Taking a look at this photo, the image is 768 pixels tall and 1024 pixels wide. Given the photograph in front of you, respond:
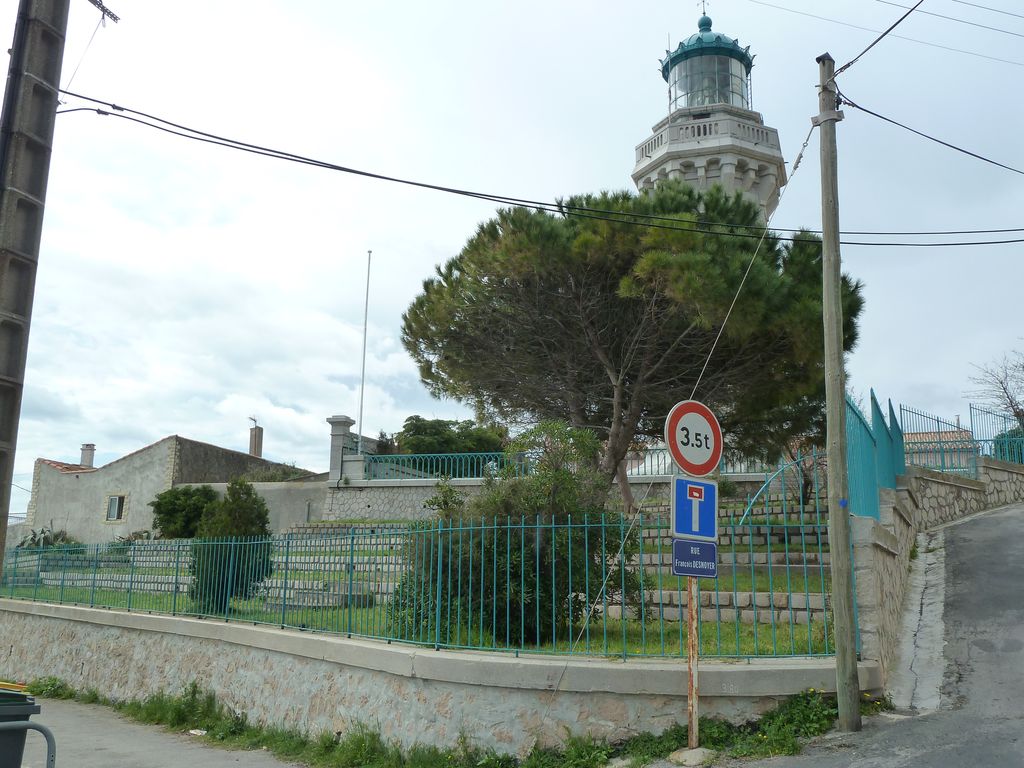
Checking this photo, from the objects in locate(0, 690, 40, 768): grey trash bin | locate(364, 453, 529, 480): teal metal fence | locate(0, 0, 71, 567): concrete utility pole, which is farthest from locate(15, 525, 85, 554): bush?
locate(0, 690, 40, 768): grey trash bin

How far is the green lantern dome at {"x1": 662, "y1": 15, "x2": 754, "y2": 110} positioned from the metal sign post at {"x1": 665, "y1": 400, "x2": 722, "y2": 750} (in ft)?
74.4

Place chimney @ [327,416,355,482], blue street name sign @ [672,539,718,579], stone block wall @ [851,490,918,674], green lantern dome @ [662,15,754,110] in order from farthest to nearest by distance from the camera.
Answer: green lantern dome @ [662,15,754,110], chimney @ [327,416,355,482], stone block wall @ [851,490,918,674], blue street name sign @ [672,539,718,579]

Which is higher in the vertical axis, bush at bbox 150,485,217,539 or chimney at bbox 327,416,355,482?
chimney at bbox 327,416,355,482

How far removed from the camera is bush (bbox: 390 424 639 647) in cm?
804

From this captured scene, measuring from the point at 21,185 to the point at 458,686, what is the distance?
531 centimetres

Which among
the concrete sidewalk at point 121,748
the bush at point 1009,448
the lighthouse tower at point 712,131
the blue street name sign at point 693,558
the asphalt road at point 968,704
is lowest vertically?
the concrete sidewalk at point 121,748

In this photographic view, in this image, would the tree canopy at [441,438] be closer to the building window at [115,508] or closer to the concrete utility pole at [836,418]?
the building window at [115,508]

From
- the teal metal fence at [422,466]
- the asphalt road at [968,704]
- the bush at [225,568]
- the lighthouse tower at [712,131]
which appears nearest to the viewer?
the asphalt road at [968,704]

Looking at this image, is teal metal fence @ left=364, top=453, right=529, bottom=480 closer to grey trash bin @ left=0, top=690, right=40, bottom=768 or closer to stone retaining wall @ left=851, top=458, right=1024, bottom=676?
stone retaining wall @ left=851, top=458, right=1024, bottom=676

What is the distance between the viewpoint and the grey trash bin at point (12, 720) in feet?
15.1

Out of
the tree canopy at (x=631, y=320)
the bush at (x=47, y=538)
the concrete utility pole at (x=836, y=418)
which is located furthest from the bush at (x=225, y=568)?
the bush at (x=47, y=538)

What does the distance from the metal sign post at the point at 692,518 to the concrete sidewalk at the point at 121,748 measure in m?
4.19

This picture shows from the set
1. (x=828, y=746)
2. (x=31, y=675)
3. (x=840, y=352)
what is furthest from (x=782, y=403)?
(x=31, y=675)

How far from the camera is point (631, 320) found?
49.1ft
